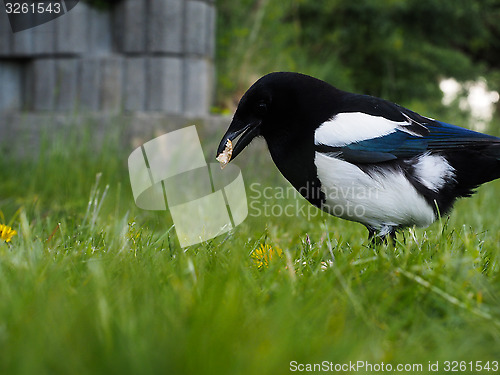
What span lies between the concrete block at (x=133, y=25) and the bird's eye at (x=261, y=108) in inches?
98.4

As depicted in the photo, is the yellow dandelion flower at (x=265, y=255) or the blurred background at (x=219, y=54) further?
the blurred background at (x=219, y=54)

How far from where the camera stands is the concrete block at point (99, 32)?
4512 mm

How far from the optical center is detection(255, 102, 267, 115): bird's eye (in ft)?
7.43

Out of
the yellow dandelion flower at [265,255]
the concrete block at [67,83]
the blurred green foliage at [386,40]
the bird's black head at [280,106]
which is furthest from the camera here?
the blurred green foliage at [386,40]

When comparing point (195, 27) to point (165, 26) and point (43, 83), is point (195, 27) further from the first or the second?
point (43, 83)

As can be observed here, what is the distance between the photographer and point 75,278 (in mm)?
1416

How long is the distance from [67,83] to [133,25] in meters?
0.70

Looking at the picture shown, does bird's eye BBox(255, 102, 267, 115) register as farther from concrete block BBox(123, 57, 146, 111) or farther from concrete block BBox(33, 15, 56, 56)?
concrete block BBox(33, 15, 56, 56)
